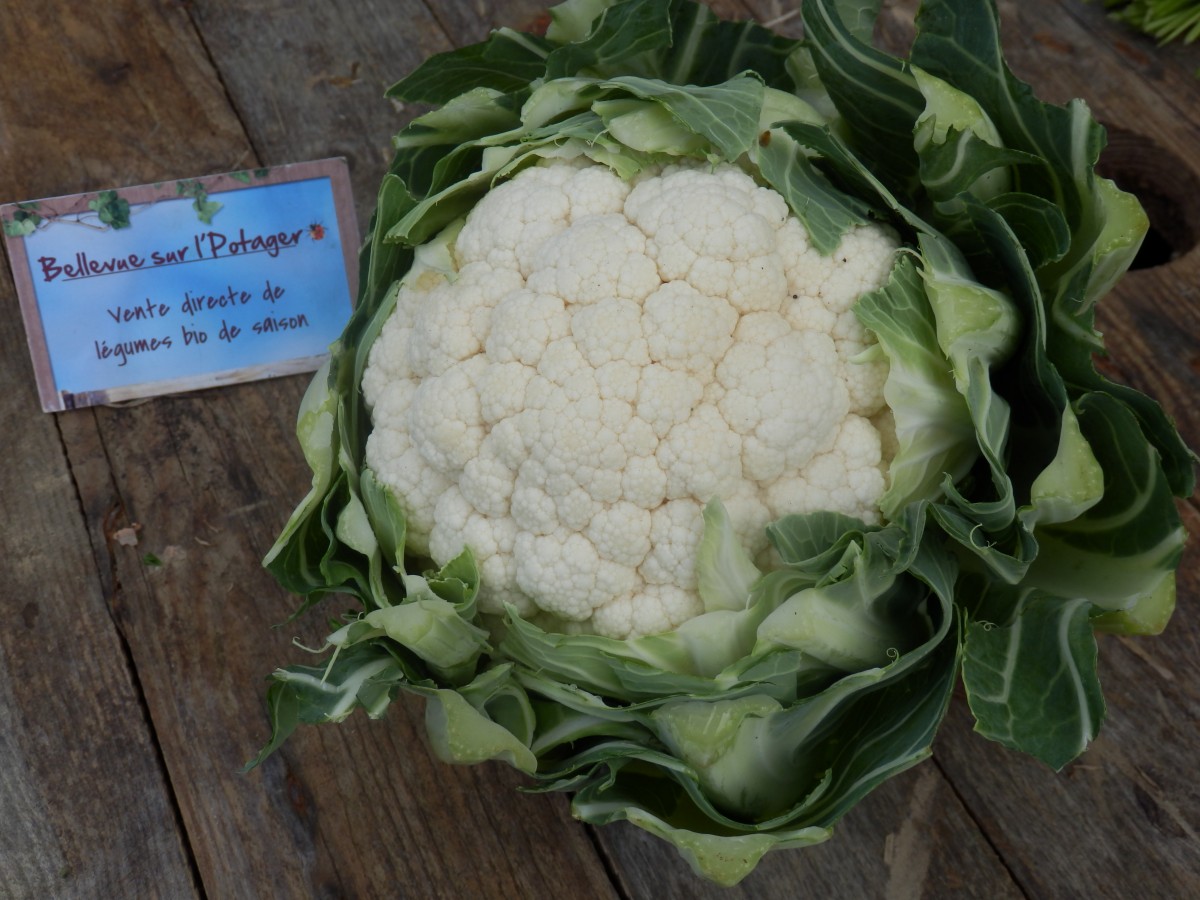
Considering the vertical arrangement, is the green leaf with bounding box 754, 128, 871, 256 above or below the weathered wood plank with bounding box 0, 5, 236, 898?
above

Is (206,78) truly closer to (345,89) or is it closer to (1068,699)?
(345,89)

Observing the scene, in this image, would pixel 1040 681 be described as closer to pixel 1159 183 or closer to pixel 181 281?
pixel 1159 183

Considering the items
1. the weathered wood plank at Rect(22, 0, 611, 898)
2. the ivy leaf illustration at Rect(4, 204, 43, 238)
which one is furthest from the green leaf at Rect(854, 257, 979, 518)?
the ivy leaf illustration at Rect(4, 204, 43, 238)

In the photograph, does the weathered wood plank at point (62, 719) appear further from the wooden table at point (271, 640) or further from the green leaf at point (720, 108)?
the green leaf at point (720, 108)

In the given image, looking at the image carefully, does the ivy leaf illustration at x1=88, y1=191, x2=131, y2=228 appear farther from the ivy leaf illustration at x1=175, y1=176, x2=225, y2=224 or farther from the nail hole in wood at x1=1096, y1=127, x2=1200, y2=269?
the nail hole in wood at x1=1096, y1=127, x2=1200, y2=269

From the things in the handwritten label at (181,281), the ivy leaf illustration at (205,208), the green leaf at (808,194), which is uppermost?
the green leaf at (808,194)

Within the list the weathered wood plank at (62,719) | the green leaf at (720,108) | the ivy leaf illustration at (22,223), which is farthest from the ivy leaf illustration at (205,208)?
the green leaf at (720,108)
